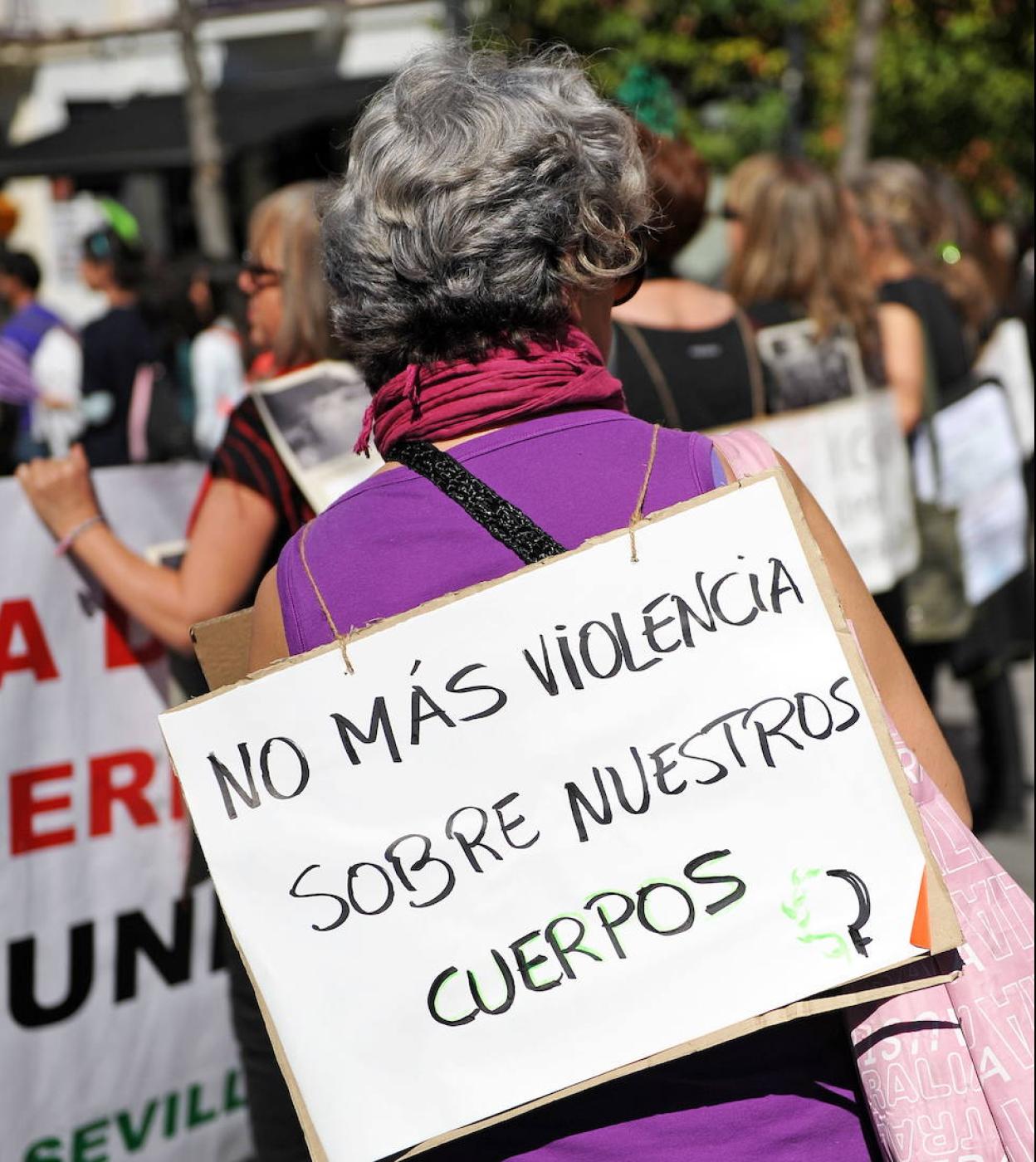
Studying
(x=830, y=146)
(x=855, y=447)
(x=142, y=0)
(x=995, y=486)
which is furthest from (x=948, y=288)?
(x=142, y=0)

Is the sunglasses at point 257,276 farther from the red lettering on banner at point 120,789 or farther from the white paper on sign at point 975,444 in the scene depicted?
the white paper on sign at point 975,444

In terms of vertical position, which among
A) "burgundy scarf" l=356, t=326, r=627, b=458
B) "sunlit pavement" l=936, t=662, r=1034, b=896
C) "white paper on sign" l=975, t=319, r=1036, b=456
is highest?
"burgundy scarf" l=356, t=326, r=627, b=458

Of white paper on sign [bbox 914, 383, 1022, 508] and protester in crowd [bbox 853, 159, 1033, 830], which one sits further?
protester in crowd [bbox 853, 159, 1033, 830]

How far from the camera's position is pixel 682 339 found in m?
3.50

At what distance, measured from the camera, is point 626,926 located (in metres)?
1.49

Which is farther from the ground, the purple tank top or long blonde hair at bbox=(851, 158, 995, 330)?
long blonde hair at bbox=(851, 158, 995, 330)

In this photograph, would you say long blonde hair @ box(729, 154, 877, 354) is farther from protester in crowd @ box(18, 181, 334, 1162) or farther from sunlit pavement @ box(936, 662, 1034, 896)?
protester in crowd @ box(18, 181, 334, 1162)

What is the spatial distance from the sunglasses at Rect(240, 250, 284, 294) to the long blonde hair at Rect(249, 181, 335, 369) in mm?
41

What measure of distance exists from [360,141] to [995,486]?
3.18 meters

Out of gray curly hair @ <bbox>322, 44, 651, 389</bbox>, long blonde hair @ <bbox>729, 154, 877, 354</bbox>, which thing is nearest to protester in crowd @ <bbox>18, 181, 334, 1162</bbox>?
gray curly hair @ <bbox>322, 44, 651, 389</bbox>

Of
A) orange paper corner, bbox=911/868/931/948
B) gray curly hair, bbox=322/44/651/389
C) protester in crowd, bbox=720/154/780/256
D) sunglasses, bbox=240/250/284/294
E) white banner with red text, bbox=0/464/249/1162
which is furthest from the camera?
protester in crowd, bbox=720/154/780/256

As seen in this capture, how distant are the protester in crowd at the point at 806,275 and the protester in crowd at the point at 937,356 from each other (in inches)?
15.4

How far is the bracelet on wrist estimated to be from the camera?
9.00ft

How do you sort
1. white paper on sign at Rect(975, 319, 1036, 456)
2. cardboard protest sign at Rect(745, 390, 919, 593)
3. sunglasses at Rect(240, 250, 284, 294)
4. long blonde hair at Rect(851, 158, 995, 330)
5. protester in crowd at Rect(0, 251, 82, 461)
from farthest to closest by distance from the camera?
protester in crowd at Rect(0, 251, 82, 461), long blonde hair at Rect(851, 158, 995, 330), white paper on sign at Rect(975, 319, 1036, 456), cardboard protest sign at Rect(745, 390, 919, 593), sunglasses at Rect(240, 250, 284, 294)
